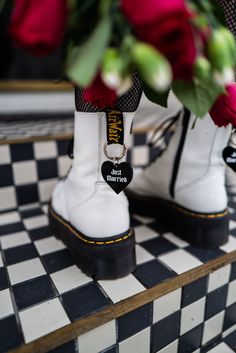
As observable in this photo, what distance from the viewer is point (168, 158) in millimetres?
693

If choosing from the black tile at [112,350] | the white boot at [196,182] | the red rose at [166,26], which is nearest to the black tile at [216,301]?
the white boot at [196,182]

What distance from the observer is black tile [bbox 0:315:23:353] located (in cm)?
39

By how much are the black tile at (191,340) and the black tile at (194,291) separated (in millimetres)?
72

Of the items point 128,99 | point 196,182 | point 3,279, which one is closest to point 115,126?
point 128,99

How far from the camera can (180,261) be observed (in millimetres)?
594

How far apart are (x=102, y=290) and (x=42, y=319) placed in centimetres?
11

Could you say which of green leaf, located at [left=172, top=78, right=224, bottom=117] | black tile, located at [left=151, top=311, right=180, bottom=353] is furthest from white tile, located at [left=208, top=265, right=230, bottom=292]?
green leaf, located at [left=172, top=78, right=224, bottom=117]

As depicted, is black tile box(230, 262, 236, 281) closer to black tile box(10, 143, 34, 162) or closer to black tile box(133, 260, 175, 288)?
black tile box(133, 260, 175, 288)

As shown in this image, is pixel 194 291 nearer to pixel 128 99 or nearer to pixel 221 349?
pixel 221 349

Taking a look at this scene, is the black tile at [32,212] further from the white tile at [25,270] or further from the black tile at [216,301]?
the black tile at [216,301]

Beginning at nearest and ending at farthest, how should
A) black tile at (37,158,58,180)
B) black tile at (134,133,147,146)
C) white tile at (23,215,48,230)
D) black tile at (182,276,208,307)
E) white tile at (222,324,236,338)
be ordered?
black tile at (182,276,208,307) → white tile at (222,324,236,338) → white tile at (23,215,48,230) → black tile at (37,158,58,180) → black tile at (134,133,147,146)

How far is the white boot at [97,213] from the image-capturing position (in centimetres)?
49

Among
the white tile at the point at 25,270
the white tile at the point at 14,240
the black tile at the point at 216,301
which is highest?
the white tile at the point at 25,270

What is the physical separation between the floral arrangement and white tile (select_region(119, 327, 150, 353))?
44cm
